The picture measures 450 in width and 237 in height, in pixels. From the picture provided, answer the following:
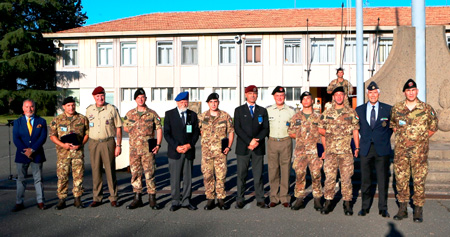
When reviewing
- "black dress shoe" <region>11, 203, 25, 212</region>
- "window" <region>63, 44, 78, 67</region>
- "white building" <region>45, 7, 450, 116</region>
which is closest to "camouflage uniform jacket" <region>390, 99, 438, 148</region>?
"black dress shoe" <region>11, 203, 25, 212</region>

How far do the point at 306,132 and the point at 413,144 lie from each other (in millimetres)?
1597

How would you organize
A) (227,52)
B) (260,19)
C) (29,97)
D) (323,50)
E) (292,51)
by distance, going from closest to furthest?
(323,50) → (292,51) → (227,52) → (260,19) → (29,97)

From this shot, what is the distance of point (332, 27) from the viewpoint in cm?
2800

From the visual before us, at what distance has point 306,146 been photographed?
6984mm

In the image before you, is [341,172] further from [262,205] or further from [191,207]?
[191,207]

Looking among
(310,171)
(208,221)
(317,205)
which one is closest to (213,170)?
(208,221)

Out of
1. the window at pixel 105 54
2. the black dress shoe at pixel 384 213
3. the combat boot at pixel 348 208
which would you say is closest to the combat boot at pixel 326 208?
the combat boot at pixel 348 208

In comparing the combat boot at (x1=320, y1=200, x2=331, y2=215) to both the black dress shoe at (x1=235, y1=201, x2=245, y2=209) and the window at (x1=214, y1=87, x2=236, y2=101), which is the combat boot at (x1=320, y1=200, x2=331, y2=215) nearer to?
the black dress shoe at (x1=235, y1=201, x2=245, y2=209)

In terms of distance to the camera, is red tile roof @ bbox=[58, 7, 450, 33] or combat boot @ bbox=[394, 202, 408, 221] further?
red tile roof @ bbox=[58, 7, 450, 33]

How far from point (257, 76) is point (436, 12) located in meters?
13.2

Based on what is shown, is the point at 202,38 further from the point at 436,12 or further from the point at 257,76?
the point at 436,12

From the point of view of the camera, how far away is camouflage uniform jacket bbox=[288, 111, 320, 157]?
694 centimetres

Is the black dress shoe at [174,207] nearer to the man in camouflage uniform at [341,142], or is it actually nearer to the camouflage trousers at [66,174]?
the camouflage trousers at [66,174]

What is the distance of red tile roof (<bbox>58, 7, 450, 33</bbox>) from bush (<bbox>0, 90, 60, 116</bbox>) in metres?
4.83
